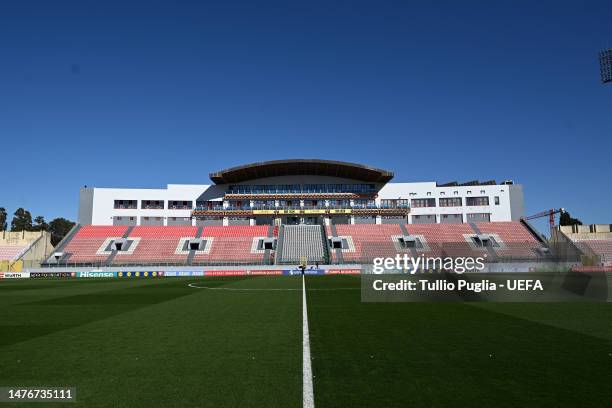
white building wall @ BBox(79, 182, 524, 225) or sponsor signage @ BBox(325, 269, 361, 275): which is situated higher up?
white building wall @ BBox(79, 182, 524, 225)

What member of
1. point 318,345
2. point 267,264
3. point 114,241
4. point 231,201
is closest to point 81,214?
point 114,241

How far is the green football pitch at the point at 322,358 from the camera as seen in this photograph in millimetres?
5555

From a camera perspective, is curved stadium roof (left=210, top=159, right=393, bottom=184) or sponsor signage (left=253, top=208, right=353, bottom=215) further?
sponsor signage (left=253, top=208, right=353, bottom=215)

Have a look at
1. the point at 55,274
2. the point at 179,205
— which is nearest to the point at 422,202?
the point at 179,205

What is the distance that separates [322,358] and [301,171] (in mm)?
66555

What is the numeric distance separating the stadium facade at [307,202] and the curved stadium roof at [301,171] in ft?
0.58

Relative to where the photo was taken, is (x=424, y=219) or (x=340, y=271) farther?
(x=424, y=219)

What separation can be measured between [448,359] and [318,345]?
2.70m

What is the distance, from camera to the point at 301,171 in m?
73.6

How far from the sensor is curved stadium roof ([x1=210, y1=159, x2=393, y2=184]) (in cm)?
6900

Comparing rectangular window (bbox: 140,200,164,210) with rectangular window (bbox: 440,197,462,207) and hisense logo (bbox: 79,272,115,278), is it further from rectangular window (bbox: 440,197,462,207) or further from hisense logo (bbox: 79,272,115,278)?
rectangular window (bbox: 440,197,462,207)

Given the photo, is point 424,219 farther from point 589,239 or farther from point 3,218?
point 3,218

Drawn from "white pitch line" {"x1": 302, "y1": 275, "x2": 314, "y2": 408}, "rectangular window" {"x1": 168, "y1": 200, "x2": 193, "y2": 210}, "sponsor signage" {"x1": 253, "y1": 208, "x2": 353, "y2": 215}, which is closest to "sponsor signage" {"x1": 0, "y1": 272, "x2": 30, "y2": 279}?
"rectangular window" {"x1": 168, "y1": 200, "x2": 193, "y2": 210}

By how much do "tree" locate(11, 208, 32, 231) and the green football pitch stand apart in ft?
434
